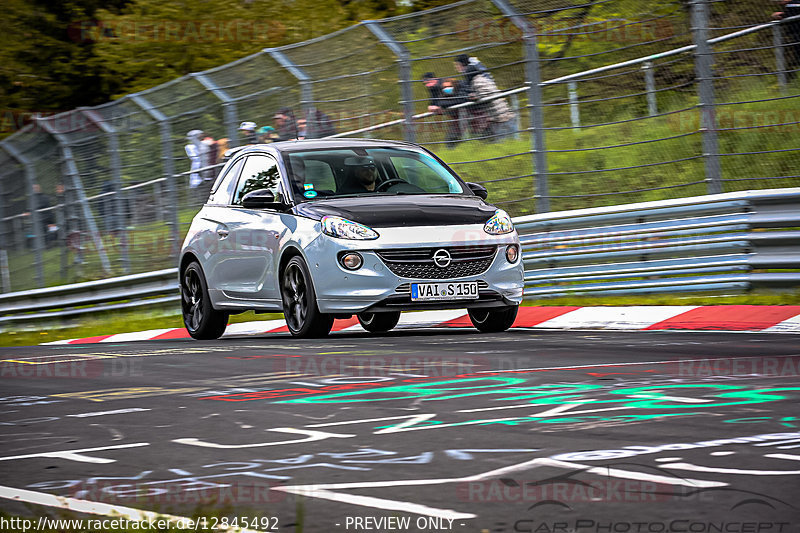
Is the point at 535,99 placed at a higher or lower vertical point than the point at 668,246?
higher

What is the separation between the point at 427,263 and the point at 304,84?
19.6ft

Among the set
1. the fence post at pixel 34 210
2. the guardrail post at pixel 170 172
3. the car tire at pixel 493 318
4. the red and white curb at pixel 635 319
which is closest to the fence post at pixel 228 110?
the guardrail post at pixel 170 172

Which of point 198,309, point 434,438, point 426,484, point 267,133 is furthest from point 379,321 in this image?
point 426,484

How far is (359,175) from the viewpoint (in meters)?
11.9

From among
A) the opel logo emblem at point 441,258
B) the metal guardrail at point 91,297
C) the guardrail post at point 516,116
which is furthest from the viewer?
the metal guardrail at point 91,297

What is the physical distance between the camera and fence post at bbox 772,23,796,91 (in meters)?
12.2

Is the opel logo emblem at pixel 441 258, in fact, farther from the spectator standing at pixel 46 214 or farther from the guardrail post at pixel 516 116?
the spectator standing at pixel 46 214

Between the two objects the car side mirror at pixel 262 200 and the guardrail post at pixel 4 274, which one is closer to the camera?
the car side mirror at pixel 262 200

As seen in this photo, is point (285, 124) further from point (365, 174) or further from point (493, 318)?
point (493, 318)

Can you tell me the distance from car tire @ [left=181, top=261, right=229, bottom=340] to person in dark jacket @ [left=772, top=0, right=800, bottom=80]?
217 inches

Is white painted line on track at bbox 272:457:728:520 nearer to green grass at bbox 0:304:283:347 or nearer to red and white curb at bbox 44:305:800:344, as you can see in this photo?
red and white curb at bbox 44:305:800:344

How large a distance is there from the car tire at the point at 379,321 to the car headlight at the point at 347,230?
1.99 metres

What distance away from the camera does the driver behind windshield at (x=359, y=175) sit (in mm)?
11703

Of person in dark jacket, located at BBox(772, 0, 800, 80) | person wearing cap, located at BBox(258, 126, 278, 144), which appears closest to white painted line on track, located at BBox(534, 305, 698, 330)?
person in dark jacket, located at BBox(772, 0, 800, 80)
